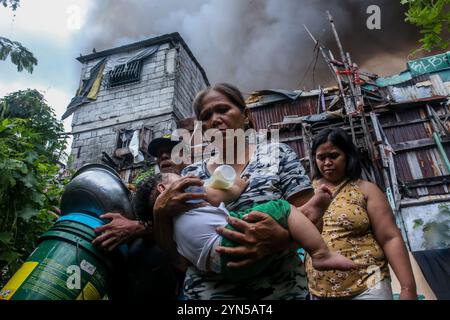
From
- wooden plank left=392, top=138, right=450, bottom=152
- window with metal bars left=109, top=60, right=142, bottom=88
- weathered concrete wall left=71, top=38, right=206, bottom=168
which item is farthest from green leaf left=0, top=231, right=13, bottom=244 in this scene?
window with metal bars left=109, top=60, right=142, bottom=88

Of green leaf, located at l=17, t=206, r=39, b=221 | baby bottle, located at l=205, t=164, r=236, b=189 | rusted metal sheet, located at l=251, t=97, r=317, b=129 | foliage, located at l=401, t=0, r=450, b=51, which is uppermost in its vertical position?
rusted metal sheet, located at l=251, t=97, r=317, b=129

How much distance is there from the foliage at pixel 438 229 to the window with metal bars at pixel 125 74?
13.2 meters

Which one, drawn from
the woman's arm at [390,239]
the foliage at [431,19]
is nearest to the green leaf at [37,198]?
the woman's arm at [390,239]

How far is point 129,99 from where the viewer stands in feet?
47.8

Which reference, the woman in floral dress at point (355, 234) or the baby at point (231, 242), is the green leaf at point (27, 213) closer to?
the baby at point (231, 242)

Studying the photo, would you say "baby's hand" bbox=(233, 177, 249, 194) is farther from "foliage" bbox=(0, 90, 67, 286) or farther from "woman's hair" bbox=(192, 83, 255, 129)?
"foliage" bbox=(0, 90, 67, 286)

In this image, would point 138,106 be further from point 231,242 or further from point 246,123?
point 231,242

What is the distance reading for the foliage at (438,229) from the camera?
24.6 feet

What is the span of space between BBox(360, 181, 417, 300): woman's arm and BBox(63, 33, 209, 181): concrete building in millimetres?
11471

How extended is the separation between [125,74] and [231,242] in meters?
15.5

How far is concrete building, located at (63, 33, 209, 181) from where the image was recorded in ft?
44.1

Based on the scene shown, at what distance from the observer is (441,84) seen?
1033 centimetres

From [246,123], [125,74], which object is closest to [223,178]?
[246,123]
